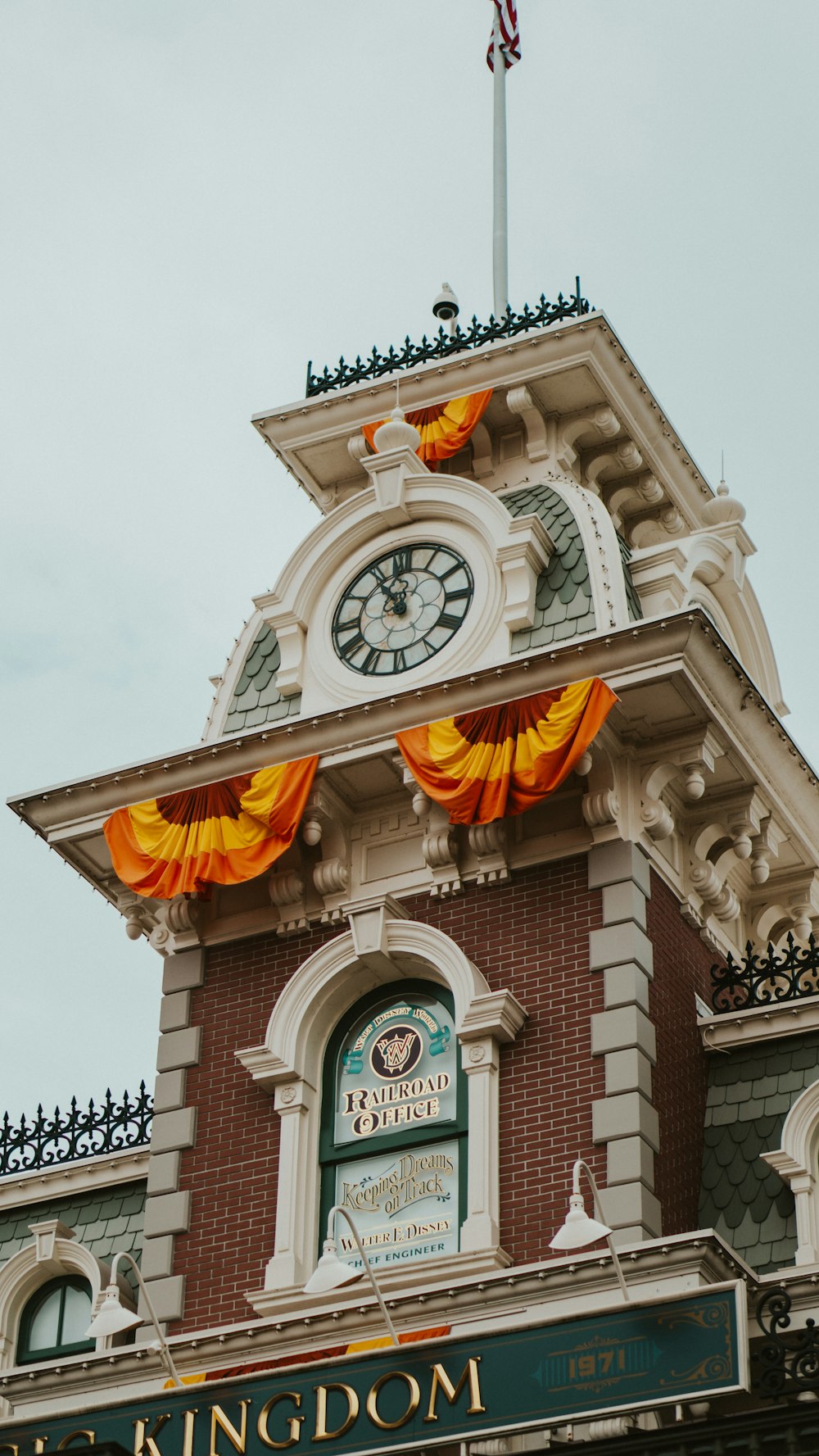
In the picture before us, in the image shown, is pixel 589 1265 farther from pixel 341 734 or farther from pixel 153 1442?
pixel 341 734

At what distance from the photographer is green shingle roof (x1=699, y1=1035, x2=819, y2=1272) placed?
61.7 ft

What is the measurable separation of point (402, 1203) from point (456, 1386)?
281 centimetres

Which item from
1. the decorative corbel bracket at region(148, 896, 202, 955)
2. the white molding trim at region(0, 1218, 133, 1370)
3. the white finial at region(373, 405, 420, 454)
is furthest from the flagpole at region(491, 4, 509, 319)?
the white molding trim at region(0, 1218, 133, 1370)

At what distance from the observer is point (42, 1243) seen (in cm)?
2158

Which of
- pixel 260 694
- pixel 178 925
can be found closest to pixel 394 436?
pixel 260 694

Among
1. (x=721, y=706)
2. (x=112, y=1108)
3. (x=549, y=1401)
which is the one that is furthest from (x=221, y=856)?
(x=549, y=1401)

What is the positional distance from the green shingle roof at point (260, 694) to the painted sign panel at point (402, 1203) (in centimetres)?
456

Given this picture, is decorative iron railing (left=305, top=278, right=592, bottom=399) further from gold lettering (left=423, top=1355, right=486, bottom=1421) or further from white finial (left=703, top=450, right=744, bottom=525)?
gold lettering (left=423, top=1355, right=486, bottom=1421)

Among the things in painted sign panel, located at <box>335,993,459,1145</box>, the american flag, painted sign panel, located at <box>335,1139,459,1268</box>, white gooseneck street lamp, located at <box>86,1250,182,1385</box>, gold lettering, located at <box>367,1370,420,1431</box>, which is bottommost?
gold lettering, located at <box>367,1370,420,1431</box>

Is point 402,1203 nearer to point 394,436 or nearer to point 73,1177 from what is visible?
point 73,1177

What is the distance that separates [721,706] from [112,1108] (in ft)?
22.4

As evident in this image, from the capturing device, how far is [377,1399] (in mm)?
16828

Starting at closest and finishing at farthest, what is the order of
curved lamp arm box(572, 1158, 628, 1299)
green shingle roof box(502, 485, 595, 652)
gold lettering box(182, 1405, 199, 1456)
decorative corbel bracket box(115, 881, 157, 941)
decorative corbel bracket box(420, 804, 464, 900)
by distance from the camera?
curved lamp arm box(572, 1158, 628, 1299) < gold lettering box(182, 1405, 199, 1456) < decorative corbel bracket box(420, 804, 464, 900) < green shingle roof box(502, 485, 595, 652) < decorative corbel bracket box(115, 881, 157, 941)

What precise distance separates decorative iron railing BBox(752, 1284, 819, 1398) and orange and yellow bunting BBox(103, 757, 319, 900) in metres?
6.07
